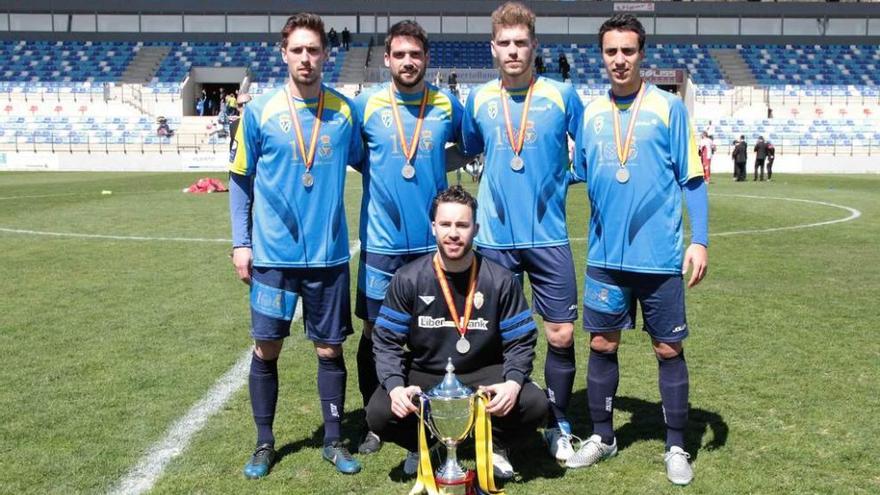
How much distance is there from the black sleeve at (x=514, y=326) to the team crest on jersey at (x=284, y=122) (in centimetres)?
121

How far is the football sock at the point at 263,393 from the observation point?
4246mm

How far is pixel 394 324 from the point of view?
3.96 metres

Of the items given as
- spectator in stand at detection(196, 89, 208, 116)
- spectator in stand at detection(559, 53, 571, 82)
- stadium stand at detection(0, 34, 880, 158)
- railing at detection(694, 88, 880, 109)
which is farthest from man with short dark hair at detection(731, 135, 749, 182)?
spectator in stand at detection(196, 89, 208, 116)

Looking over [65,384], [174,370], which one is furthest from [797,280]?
[65,384]

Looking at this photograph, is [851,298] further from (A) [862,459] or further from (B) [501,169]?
(B) [501,169]

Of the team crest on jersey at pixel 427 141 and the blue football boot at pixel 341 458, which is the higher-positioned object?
the team crest on jersey at pixel 427 141

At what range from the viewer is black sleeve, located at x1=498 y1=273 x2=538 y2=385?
392 cm

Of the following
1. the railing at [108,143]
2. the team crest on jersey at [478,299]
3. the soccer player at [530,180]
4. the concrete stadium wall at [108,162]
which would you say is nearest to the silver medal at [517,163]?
the soccer player at [530,180]

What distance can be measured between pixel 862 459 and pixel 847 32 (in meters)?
50.5

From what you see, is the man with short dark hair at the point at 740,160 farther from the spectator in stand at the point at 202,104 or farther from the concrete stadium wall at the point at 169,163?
the spectator in stand at the point at 202,104

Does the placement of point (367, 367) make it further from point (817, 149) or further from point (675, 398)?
point (817, 149)

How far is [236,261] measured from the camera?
4188 millimetres

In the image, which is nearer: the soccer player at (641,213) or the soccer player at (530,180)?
the soccer player at (641,213)

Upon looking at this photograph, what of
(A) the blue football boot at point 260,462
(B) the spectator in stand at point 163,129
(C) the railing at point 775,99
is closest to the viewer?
(A) the blue football boot at point 260,462
